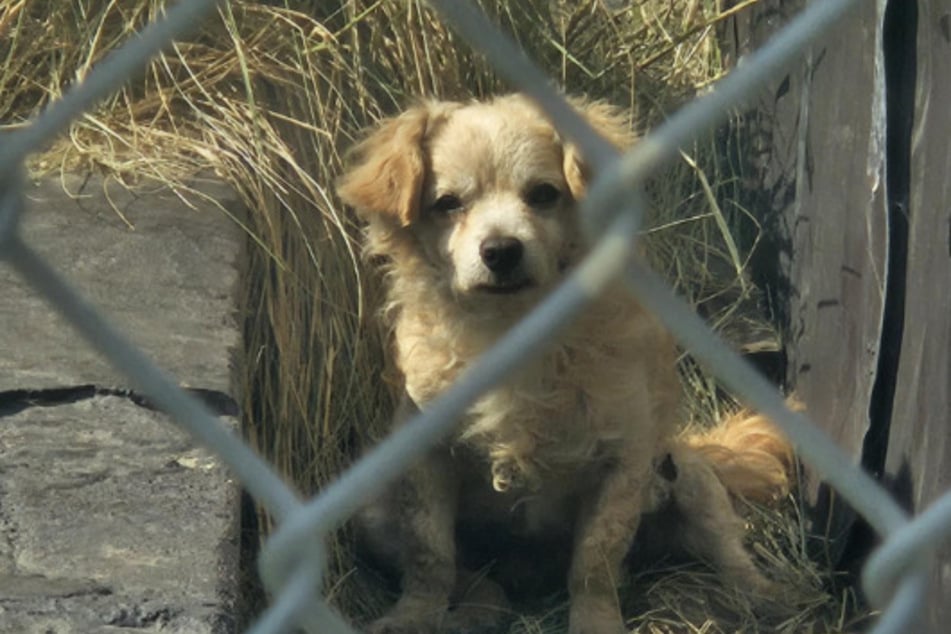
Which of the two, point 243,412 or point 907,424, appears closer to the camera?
point 907,424

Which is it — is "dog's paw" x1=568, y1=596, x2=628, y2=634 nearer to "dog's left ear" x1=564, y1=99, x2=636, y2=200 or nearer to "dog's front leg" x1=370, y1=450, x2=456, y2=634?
"dog's front leg" x1=370, y1=450, x2=456, y2=634

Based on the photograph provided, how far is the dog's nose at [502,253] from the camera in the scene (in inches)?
145

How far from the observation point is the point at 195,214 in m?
4.30

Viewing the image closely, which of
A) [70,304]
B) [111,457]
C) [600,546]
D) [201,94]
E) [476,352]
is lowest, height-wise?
[600,546]

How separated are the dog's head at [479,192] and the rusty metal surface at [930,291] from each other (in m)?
0.69

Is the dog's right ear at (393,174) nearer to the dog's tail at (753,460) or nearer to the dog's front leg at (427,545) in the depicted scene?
the dog's front leg at (427,545)

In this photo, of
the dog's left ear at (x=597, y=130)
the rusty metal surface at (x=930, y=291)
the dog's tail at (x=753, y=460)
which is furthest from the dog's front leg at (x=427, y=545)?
the rusty metal surface at (x=930, y=291)

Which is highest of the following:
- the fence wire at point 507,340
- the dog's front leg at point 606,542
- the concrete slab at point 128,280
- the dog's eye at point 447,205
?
the fence wire at point 507,340

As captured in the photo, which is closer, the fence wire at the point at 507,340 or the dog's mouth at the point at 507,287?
the fence wire at the point at 507,340

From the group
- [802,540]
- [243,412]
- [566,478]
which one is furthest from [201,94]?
[802,540]

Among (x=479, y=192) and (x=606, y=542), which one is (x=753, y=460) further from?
(x=479, y=192)

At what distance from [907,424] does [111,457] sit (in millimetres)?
1527

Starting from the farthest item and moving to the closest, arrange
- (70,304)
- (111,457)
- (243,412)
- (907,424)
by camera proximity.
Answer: (243,412), (907,424), (111,457), (70,304)

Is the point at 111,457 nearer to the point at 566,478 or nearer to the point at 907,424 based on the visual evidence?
the point at 566,478
